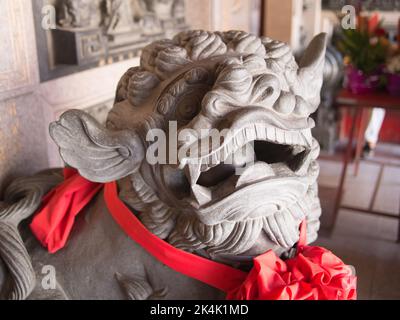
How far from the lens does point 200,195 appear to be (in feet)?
2.58

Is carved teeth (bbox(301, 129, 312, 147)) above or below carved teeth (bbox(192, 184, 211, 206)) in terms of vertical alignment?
above

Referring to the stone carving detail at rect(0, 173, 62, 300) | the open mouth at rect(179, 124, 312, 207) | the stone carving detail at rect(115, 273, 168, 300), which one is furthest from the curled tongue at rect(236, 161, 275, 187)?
the stone carving detail at rect(0, 173, 62, 300)

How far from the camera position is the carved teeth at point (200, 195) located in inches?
30.8

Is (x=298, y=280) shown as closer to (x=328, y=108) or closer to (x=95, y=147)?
(x=95, y=147)

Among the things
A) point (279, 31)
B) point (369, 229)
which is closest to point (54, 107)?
point (369, 229)

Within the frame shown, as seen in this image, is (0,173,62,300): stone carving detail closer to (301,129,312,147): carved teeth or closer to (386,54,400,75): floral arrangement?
(301,129,312,147): carved teeth

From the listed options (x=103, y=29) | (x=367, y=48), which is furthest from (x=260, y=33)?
(x=103, y=29)

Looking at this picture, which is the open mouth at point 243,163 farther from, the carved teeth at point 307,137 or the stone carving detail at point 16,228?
the stone carving detail at point 16,228

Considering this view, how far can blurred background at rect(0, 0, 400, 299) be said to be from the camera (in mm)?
1211

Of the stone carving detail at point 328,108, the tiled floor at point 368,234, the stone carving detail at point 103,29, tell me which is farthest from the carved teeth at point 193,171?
the stone carving detail at point 328,108

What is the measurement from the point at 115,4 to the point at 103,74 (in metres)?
0.24

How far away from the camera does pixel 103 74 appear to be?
159 cm

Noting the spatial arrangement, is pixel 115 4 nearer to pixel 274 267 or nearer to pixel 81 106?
pixel 81 106

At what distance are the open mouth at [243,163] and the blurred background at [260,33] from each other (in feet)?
1.59
